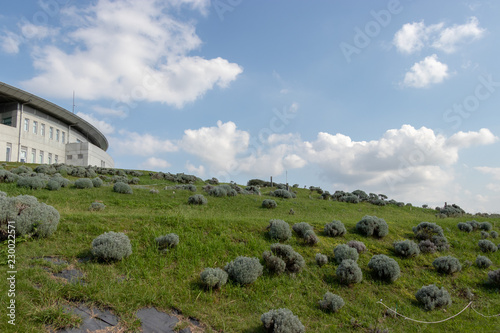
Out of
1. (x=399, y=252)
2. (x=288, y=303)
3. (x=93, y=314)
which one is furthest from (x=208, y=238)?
(x=399, y=252)

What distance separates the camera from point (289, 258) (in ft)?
34.4

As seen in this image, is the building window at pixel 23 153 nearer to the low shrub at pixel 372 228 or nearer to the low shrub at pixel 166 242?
the low shrub at pixel 166 242

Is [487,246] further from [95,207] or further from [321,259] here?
[95,207]

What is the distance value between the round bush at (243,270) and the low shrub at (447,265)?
7.69 m

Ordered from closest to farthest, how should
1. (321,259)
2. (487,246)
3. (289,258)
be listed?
(289,258) → (321,259) → (487,246)

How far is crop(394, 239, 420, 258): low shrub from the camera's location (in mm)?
13203

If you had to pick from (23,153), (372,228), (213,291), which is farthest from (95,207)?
(23,153)

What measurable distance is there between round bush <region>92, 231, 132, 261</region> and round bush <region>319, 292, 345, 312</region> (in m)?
5.54

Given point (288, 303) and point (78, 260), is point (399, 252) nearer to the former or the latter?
point (288, 303)

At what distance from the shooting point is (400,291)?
10.8 metres

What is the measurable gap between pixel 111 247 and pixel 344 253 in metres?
7.70

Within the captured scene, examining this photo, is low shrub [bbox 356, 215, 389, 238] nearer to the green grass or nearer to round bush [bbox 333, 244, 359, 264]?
the green grass

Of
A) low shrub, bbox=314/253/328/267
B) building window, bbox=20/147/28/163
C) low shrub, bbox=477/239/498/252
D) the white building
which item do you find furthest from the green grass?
building window, bbox=20/147/28/163

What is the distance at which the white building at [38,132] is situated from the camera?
54906 mm
